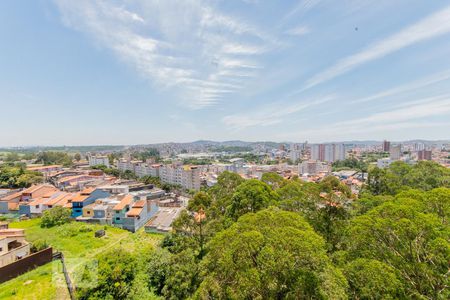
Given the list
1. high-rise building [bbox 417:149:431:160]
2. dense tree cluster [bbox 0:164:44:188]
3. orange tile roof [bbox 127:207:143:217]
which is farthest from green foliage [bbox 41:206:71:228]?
high-rise building [bbox 417:149:431:160]

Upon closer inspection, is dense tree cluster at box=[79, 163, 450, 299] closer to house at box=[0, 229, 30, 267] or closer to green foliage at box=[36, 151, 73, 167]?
house at box=[0, 229, 30, 267]

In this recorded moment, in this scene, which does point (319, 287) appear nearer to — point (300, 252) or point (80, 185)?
point (300, 252)

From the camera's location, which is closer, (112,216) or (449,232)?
(449,232)

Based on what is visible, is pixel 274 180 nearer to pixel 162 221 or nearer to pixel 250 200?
pixel 250 200

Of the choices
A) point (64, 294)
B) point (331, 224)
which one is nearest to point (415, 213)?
point (331, 224)

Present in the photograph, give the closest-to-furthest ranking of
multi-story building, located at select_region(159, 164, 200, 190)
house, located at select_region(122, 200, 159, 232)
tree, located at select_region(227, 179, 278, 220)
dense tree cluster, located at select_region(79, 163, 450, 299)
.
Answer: dense tree cluster, located at select_region(79, 163, 450, 299) < tree, located at select_region(227, 179, 278, 220) < house, located at select_region(122, 200, 159, 232) < multi-story building, located at select_region(159, 164, 200, 190)

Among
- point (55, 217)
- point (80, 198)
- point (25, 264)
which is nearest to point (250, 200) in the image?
point (25, 264)
